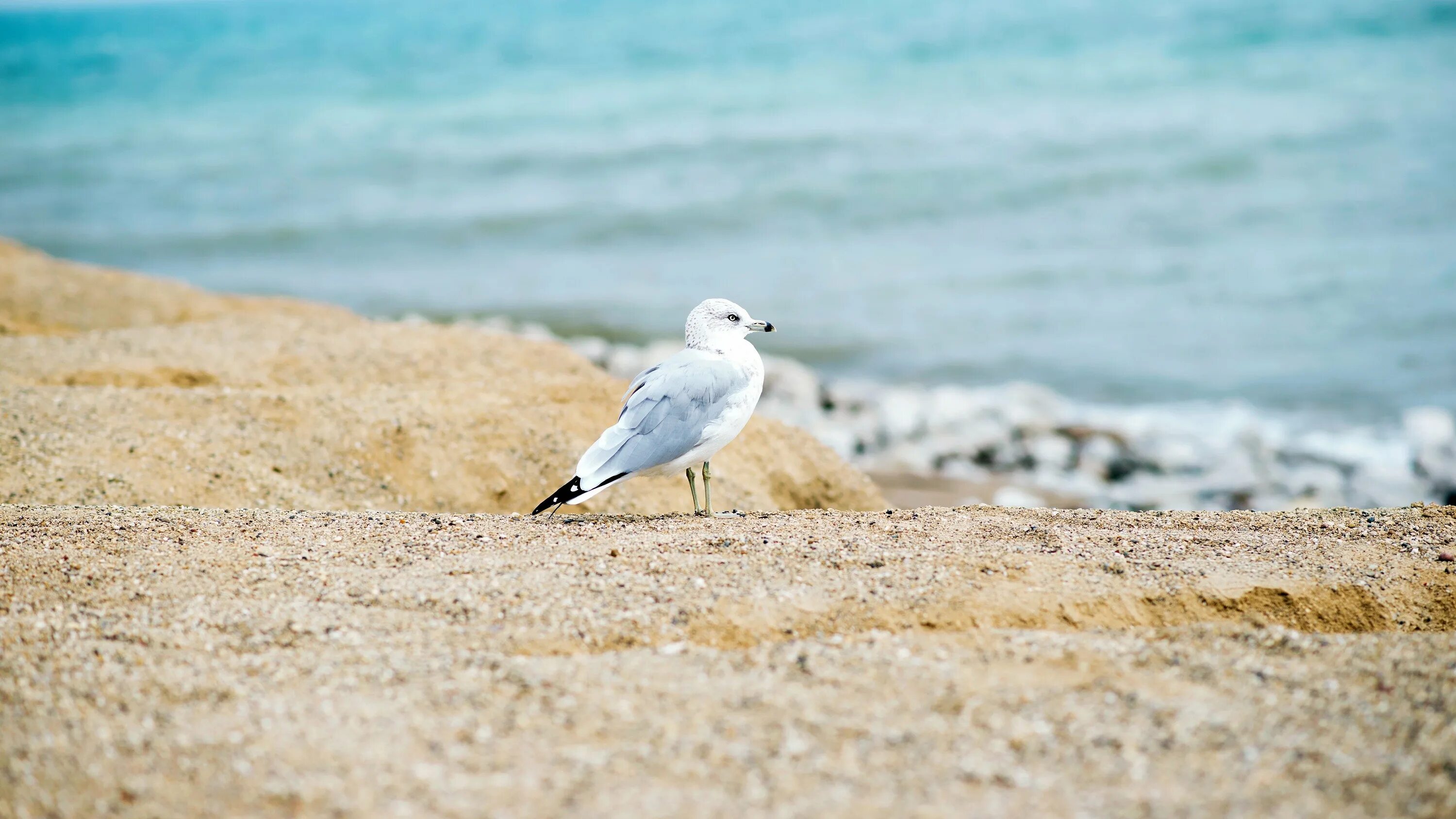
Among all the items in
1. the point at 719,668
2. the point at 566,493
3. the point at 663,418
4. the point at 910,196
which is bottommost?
the point at 719,668

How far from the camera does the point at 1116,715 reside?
254 cm

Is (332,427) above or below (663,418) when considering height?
below

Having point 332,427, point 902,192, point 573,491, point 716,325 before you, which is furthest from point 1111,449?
point 902,192

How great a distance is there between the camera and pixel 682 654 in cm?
292

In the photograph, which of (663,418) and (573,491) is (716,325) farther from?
(573,491)

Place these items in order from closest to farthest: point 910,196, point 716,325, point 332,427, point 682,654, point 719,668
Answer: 1. point 719,668
2. point 682,654
3. point 716,325
4. point 332,427
5. point 910,196

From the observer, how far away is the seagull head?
170 inches

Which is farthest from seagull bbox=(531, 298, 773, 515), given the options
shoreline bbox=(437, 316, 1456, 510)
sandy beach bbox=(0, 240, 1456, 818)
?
shoreline bbox=(437, 316, 1456, 510)

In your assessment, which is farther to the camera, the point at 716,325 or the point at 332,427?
the point at 332,427

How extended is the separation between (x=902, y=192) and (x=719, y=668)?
1360 centimetres

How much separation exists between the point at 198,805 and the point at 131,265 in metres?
14.3

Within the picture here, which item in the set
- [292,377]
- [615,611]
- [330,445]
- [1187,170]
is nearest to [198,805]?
[615,611]

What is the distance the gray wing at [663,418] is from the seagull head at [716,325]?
18cm

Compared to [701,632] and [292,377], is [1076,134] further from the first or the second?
[701,632]
